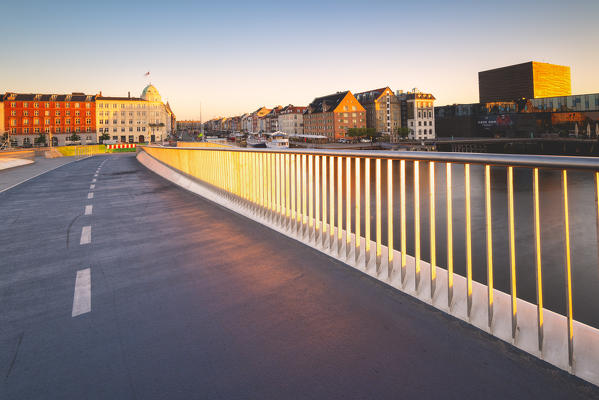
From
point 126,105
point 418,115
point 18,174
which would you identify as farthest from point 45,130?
point 418,115

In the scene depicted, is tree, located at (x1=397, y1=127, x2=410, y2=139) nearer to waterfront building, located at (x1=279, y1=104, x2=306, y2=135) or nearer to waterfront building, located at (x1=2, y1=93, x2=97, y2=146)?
waterfront building, located at (x1=279, y1=104, x2=306, y2=135)

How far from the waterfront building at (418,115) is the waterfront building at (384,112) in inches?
105

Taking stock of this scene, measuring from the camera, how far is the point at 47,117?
4336 inches

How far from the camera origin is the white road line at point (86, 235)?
496cm

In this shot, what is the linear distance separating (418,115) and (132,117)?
99021mm

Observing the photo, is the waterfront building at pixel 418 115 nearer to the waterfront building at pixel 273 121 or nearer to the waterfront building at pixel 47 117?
the waterfront building at pixel 273 121

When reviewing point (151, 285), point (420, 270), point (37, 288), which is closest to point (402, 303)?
point (420, 270)

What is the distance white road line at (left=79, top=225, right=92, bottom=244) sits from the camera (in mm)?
4957

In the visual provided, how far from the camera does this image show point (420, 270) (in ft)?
10.2

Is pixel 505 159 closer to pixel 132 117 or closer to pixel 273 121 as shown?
pixel 132 117

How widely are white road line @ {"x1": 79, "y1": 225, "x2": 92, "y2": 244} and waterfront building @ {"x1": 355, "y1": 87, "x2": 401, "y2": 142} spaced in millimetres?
125393

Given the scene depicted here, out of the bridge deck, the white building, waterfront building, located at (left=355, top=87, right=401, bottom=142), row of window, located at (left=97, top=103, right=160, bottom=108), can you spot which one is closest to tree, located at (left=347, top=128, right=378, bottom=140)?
waterfront building, located at (left=355, top=87, right=401, bottom=142)

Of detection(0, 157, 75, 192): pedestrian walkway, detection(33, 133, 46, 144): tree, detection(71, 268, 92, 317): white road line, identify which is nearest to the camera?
detection(71, 268, 92, 317): white road line

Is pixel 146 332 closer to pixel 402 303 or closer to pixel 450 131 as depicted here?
pixel 402 303
